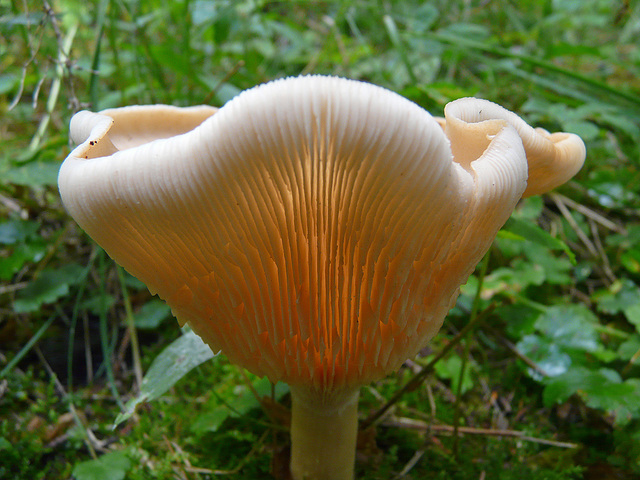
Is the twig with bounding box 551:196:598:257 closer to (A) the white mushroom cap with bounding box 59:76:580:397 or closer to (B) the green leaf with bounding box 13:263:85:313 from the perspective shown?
(A) the white mushroom cap with bounding box 59:76:580:397

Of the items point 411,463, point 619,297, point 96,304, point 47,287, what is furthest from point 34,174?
point 619,297

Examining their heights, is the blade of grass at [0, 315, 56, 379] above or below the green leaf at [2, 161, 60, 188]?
below

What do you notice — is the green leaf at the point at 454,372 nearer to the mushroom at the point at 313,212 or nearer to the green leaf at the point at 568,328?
the green leaf at the point at 568,328

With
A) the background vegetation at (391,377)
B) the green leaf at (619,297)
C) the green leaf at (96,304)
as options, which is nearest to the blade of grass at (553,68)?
the background vegetation at (391,377)

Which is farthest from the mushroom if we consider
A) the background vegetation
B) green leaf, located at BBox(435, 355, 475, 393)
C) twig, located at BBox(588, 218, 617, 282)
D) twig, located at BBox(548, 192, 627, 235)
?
twig, located at BBox(548, 192, 627, 235)

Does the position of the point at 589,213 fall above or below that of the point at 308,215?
below

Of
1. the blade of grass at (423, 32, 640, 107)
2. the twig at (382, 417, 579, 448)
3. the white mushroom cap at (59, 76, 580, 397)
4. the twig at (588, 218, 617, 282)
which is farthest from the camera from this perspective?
the twig at (588, 218, 617, 282)

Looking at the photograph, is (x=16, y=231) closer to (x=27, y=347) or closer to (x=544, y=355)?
(x=27, y=347)

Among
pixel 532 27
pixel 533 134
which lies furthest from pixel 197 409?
pixel 532 27
